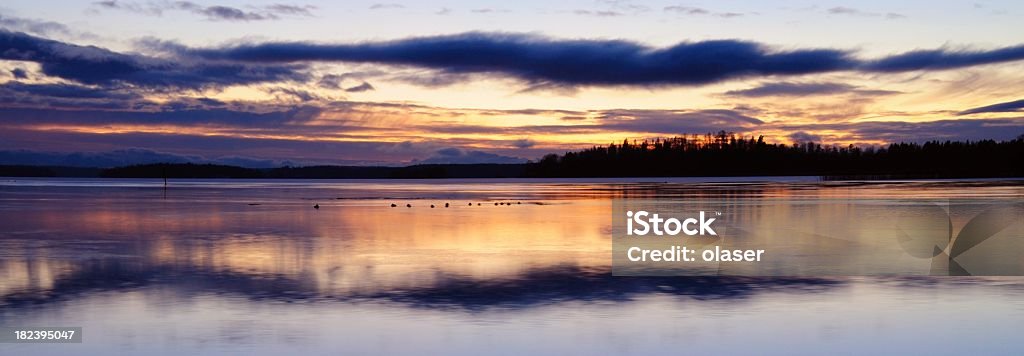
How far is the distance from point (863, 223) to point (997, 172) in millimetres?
126957

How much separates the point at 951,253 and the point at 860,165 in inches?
6497

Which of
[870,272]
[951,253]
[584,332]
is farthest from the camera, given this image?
[951,253]

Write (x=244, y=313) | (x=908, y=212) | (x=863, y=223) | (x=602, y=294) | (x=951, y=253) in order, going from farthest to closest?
1. (x=908, y=212)
2. (x=863, y=223)
3. (x=951, y=253)
4. (x=602, y=294)
5. (x=244, y=313)

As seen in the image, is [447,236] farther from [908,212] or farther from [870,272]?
[908,212]

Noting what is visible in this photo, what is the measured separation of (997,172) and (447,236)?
13461cm

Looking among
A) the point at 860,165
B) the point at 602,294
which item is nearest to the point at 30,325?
the point at 602,294

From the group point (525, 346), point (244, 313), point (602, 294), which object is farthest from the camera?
point (602, 294)

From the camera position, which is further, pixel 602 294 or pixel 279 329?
pixel 602 294

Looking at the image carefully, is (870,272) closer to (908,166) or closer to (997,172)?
(997,172)

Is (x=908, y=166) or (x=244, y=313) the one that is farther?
(x=908, y=166)

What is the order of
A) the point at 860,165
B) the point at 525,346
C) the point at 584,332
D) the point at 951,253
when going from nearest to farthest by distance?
the point at 525,346
the point at 584,332
the point at 951,253
the point at 860,165

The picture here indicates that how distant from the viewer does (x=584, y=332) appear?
8.76 metres

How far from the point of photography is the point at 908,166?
516 ft

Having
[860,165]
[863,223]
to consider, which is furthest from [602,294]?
[860,165]
